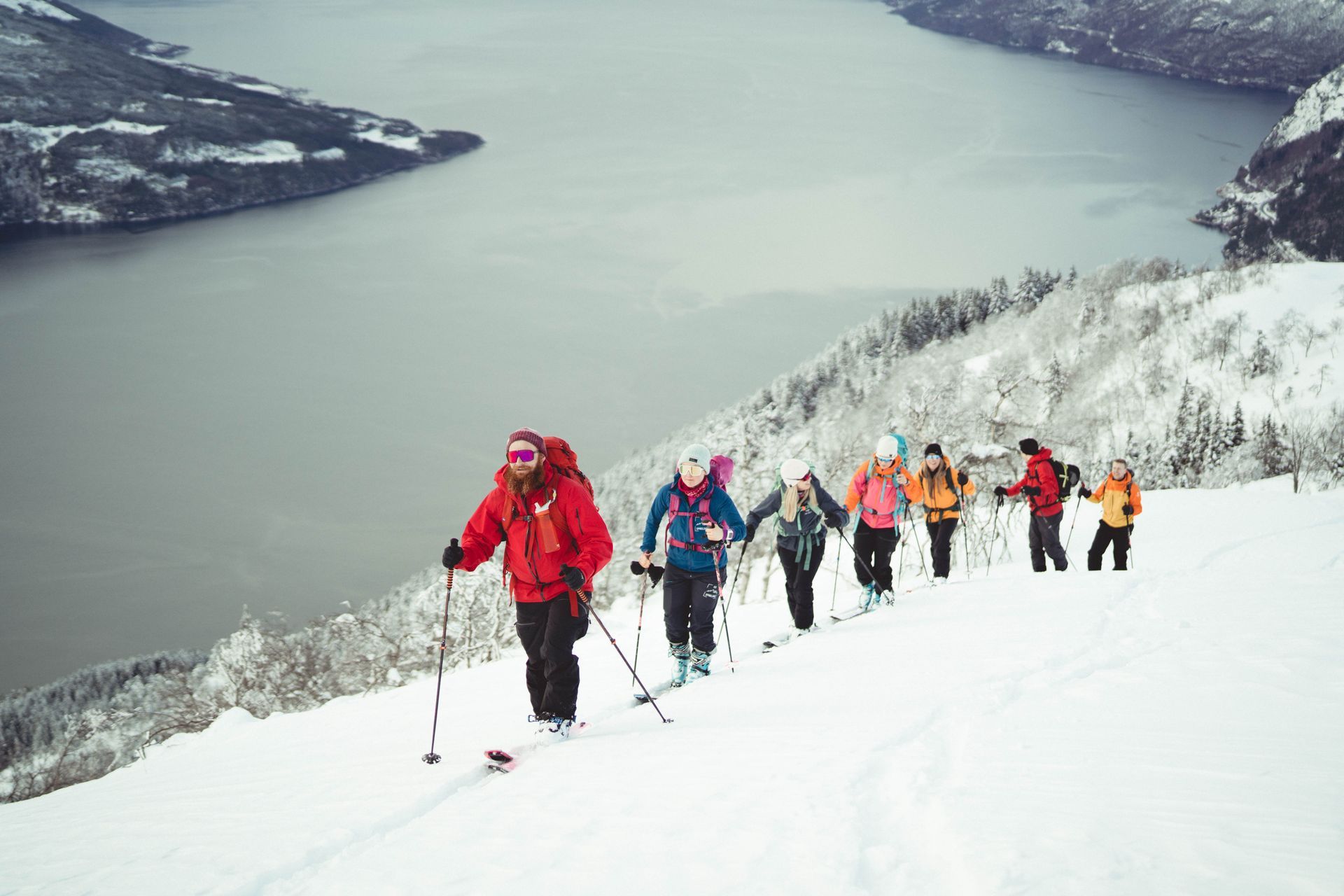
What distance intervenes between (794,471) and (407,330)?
393 ft

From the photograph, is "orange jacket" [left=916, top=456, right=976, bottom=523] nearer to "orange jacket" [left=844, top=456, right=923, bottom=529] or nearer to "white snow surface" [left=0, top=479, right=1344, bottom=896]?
"orange jacket" [left=844, top=456, right=923, bottom=529]

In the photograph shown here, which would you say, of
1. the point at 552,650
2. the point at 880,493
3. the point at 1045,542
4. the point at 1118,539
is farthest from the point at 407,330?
the point at 552,650

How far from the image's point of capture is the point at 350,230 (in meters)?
158

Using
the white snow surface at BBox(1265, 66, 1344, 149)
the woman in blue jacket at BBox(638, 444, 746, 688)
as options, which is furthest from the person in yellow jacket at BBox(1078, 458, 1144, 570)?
the white snow surface at BBox(1265, 66, 1344, 149)

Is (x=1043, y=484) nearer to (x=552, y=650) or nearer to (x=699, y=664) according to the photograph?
(x=699, y=664)

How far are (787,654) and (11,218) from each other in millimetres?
212763

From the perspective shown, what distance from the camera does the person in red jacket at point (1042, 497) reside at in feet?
30.7

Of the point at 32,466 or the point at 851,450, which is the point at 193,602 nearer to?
the point at 32,466

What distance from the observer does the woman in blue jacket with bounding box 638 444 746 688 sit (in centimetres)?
591

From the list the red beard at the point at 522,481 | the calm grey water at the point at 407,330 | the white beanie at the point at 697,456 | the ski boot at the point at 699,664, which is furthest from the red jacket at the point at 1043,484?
the calm grey water at the point at 407,330

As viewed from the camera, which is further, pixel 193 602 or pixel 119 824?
pixel 193 602

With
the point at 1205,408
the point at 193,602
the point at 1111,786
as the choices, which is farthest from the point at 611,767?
the point at 193,602

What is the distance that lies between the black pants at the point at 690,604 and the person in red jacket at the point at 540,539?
46.6 inches

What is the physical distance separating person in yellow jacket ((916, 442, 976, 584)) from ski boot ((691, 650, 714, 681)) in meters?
3.12
